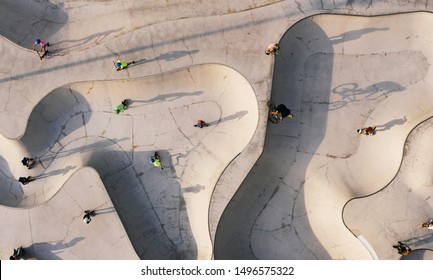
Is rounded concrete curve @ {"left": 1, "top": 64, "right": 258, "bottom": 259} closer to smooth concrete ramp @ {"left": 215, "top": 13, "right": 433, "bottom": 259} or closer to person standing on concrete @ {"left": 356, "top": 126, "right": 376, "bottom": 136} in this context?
smooth concrete ramp @ {"left": 215, "top": 13, "right": 433, "bottom": 259}

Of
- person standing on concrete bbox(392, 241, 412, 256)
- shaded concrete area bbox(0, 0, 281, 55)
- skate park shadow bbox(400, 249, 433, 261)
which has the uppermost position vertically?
shaded concrete area bbox(0, 0, 281, 55)

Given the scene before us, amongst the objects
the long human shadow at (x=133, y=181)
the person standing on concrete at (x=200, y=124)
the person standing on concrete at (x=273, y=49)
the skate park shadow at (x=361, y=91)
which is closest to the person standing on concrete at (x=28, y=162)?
the long human shadow at (x=133, y=181)

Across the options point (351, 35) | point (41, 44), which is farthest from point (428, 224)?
point (41, 44)

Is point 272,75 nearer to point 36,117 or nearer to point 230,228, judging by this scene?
point 230,228

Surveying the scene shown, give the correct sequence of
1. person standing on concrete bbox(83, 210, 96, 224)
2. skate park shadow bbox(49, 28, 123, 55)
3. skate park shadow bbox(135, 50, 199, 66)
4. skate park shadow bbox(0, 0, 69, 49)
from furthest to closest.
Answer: skate park shadow bbox(0, 0, 69, 49) < skate park shadow bbox(49, 28, 123, 55) < skate park shadow bbox(135, 50, 199, 66) < person standing on concrete bbox(83, 210, 96, 224)

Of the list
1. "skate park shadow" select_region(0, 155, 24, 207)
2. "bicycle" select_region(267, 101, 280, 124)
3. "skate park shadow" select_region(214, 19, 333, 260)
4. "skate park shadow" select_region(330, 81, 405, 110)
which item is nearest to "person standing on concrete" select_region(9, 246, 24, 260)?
"skate park shadow" select_region(0, 155, 24, 207)

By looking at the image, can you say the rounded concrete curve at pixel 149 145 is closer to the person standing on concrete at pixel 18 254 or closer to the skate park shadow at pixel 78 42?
the person standing on concrete at pixel 18 254

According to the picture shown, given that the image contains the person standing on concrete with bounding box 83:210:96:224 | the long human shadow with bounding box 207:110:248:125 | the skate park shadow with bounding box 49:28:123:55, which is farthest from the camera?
the skate park shadow with bounding box 49:28:123:55
